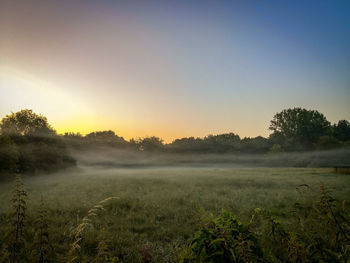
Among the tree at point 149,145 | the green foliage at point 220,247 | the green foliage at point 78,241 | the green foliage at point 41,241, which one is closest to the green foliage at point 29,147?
the green foliage at point 78,241

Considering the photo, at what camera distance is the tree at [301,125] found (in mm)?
93938

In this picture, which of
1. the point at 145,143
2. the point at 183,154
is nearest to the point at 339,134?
the point at 183,154

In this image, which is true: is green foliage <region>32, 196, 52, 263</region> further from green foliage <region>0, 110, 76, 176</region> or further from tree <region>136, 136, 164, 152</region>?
tree <region>136, 136, 164, 152</region>

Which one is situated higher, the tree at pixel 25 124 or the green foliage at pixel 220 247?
the tree at pixel 25 124

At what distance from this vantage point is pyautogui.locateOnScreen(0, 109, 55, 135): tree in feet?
123

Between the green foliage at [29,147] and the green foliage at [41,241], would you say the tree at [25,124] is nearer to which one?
the green foliage at [29,147]

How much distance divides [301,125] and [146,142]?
80.4 metres

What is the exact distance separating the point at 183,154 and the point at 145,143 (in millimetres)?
19453

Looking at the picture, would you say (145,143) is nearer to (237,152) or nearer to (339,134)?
(237,152)

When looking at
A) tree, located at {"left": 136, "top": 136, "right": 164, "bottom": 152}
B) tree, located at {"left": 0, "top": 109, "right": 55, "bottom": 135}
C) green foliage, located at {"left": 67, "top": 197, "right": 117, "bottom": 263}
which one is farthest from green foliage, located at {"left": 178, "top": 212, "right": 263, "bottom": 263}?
tree, located at {"left": 136, "top": 136, "right": 164, "bottom": 152}

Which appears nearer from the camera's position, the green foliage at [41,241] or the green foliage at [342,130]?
the green foliage at [41,241]

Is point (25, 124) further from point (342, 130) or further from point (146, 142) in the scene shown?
point (342, 130)

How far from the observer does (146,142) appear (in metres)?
94.9

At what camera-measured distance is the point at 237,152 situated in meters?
91.8
